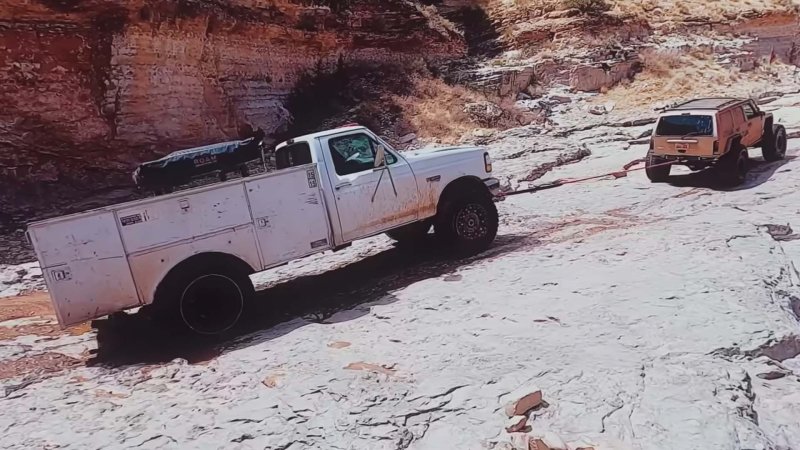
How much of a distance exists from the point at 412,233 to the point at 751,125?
8.46 meters

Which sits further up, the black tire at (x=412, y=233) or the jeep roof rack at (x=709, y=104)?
the jeep roof rack at (x=709, y=104)

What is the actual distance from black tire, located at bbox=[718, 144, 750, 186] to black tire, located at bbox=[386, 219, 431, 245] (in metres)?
6.65

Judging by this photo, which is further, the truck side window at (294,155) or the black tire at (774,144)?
the black tire at (774,144)

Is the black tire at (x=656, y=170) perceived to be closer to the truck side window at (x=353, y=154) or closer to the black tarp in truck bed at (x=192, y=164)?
the truck side window at (x=353, y=154)

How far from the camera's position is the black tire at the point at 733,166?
1203 centimetres

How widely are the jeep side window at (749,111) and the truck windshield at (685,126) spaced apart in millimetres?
1616

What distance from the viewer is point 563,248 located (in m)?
8.52

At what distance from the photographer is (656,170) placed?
1282 cm

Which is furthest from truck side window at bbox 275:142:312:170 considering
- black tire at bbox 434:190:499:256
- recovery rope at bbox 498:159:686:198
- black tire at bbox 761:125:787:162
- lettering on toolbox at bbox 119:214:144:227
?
black tire at bbox 761:125:787:162

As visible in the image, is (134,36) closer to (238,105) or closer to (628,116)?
(238,105)

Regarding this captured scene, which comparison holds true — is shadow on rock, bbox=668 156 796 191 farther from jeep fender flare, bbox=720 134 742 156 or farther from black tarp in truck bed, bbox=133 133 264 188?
black tarp in truck bed, bbox=133 133 264 188

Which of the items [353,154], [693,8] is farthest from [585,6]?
[353,154]

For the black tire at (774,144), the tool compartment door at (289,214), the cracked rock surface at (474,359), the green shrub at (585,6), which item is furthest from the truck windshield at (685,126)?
the green shrub at (585,6)

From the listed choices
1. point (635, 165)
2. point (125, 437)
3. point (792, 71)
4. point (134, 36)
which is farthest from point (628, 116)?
point (125, 437)
